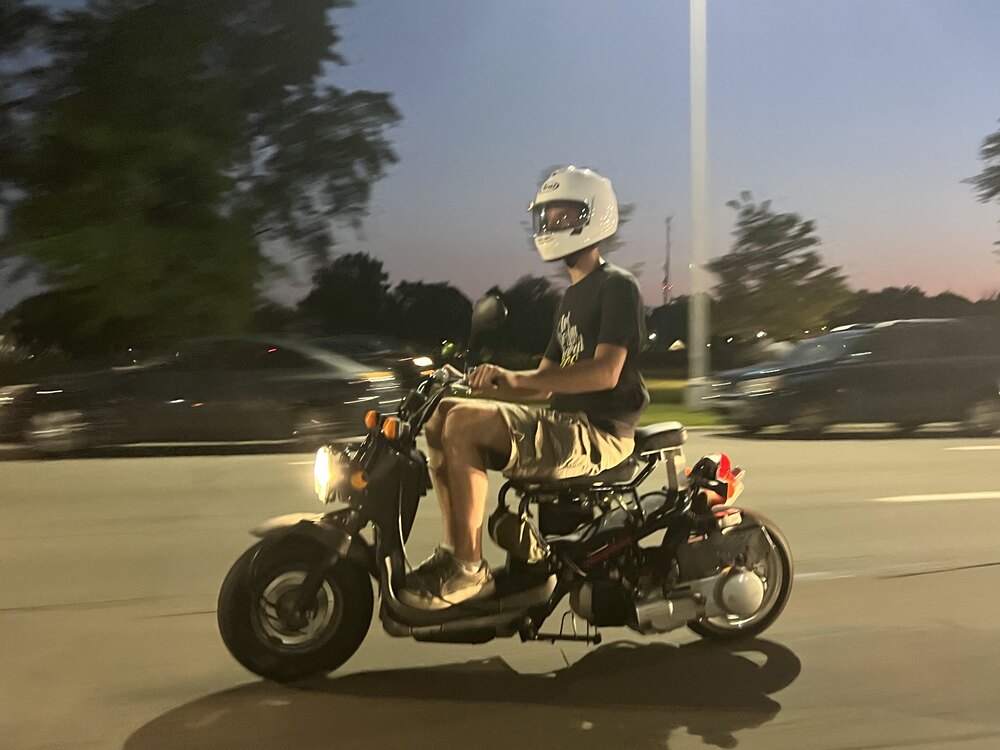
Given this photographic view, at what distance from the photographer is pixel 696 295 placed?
15.3 metres

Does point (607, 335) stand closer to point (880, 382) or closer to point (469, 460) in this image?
point (469, 460)

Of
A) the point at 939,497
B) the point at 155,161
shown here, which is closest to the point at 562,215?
the point at 939,497

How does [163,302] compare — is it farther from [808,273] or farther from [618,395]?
[808,273]

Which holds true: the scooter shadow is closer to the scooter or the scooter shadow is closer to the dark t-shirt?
the scooter

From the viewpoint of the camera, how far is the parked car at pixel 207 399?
1049cm

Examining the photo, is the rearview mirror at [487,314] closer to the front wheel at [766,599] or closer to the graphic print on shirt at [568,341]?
the graphic print on shirt at [568,341]

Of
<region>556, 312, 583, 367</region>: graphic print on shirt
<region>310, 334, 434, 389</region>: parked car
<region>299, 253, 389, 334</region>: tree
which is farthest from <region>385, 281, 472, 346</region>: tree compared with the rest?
<region>556, 312, 583, 367</region>: graphic print on shirt

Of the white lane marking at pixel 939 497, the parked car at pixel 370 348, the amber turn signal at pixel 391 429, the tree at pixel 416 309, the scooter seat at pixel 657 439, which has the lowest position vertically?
the white lane marking at pixel 939 497

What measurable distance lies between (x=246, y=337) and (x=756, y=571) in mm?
8521


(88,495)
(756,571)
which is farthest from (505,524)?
(88,495)

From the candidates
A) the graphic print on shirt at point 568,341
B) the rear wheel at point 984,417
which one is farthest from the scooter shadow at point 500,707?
the rear wheel at point 984,417

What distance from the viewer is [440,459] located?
344 centimetres

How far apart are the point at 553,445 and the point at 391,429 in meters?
0.59

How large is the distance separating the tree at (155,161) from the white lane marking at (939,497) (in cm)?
1238
